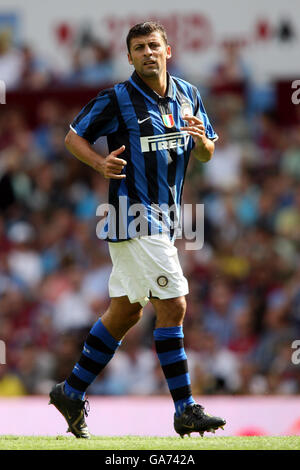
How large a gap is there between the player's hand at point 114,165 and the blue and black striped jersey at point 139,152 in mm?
126

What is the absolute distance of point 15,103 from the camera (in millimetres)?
13484

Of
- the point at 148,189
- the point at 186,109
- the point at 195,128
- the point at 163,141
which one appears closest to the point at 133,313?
the point at 148,189

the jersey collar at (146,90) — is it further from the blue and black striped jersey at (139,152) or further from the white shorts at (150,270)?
the white shorts at (150,270)

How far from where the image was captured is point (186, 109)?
17.6ft

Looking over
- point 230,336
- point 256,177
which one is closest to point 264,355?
point 230,336

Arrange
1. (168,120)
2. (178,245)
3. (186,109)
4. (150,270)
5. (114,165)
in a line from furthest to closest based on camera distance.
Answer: (178,245)
(186,109)
(168,120)
(150,270)
(114,165)

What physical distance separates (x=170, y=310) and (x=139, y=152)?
34.4 inches

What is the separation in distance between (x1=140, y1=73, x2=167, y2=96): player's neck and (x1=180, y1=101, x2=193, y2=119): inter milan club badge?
0.44 ft

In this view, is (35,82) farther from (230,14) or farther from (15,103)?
(230,14)

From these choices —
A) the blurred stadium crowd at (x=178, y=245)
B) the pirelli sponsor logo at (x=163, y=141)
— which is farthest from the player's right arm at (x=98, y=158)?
the blurred stadium crowd at (x=178, y=245)

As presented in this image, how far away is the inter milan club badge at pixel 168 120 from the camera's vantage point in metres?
5.22

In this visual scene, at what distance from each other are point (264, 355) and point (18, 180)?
4.49 m

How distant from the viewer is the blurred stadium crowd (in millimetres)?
9633

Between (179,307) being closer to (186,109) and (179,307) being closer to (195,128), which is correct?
(195,128)
